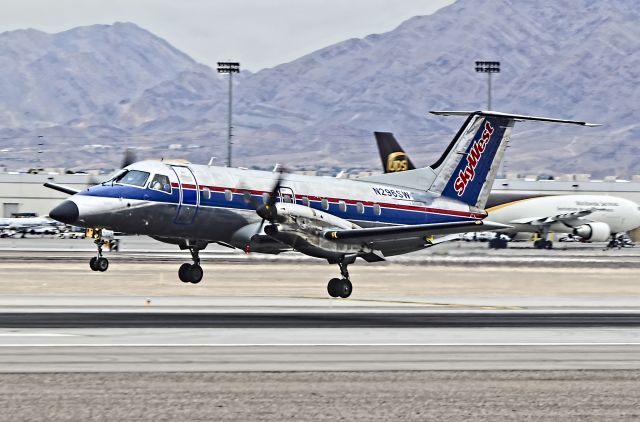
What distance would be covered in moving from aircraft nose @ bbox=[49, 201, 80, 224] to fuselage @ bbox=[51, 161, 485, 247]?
10 cm

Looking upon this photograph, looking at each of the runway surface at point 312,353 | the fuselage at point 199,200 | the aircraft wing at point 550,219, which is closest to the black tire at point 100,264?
the runway surface at point 312,353

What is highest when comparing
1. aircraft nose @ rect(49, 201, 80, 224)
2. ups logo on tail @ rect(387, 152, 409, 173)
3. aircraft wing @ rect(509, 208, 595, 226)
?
ups logo on tail @ rect(387, 152, 409, 173)

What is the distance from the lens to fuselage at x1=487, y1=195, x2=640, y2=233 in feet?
343

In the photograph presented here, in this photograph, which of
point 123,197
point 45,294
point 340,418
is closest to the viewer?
point 340,418

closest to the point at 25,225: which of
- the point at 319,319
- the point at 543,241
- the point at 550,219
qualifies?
the point at 543,241

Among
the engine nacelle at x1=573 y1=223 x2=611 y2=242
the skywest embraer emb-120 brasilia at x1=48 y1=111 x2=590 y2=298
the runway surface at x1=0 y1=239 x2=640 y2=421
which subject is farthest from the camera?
the engine nacelle at x1=573 y1=223 x2=611 y2=242

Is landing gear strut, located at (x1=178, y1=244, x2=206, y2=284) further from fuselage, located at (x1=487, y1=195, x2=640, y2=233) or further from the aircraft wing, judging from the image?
the aircraft wing

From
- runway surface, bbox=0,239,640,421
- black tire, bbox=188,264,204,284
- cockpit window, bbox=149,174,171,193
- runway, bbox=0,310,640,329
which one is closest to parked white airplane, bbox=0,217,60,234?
runway surface, bbox=0,239,640,421

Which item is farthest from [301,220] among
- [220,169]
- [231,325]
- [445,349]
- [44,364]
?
[44,364]

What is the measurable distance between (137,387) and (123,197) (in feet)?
60.5

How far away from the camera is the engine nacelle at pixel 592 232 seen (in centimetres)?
10631

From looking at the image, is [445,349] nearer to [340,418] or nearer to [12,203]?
[340,418]

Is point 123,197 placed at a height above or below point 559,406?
above

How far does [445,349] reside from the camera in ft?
85.6
